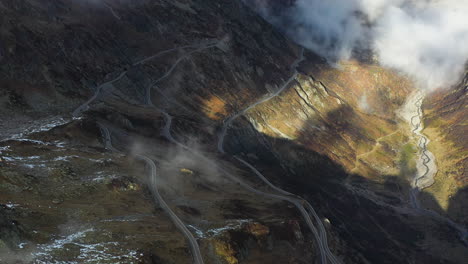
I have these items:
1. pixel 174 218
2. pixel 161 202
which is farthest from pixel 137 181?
pixel 174 218

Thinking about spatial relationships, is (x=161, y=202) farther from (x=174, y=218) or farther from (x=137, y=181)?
(x=137, y=181)

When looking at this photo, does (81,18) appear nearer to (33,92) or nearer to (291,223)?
(33,92)

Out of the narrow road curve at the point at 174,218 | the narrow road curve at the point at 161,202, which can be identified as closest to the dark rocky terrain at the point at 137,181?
the narrow road curve at the point at 161,202

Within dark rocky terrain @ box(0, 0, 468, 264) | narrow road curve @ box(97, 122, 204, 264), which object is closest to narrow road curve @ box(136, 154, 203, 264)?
narrow road curve @ box(97, 122, 204, 264)

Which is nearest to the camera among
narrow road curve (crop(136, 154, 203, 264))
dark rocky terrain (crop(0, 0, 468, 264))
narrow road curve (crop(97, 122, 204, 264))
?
dark rocky terrain (crop(0, 0, 468, 264))

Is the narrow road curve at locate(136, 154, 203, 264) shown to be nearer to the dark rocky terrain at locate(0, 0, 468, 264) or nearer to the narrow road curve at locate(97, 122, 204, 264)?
the narrow road curve at locate(97, 122, 204, 264)

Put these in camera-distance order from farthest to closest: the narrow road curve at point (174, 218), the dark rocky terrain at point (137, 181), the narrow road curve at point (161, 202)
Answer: the narrow road curve at point (161, 202), the narrow road curve at point (174, 218), the dark rocky terrain at point (137, 181)

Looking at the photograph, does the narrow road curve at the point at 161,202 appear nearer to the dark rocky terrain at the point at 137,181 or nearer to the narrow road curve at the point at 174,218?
the narrow road curve at the point at 174,218
